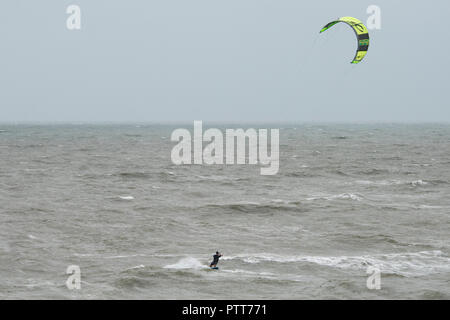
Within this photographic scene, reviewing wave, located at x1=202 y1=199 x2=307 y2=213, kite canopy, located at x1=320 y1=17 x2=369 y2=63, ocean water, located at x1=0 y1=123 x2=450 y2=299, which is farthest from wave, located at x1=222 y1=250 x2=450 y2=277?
kite canopy, located at x1=320 y1=17 x2=369 y2=63

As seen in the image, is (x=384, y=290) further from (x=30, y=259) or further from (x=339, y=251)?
(x=30, y=259)

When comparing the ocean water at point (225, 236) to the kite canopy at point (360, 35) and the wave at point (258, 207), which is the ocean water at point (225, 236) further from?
the kite canopy at point (360, 35)

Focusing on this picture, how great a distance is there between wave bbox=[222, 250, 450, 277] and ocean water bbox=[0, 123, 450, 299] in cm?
4

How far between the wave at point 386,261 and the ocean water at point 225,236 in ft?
0.15

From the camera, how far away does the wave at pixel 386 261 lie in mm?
19969

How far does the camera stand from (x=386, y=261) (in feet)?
69.3

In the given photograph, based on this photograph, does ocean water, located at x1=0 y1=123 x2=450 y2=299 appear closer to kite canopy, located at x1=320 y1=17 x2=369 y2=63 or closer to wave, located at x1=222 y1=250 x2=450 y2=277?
wave, located at x1=222 y1=250 x2=450 y2=277

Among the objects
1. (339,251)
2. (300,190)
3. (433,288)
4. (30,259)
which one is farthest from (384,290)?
(300,190)

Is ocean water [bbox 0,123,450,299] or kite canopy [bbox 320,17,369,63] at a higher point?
kite canopy [bbox 320,17,369,63]

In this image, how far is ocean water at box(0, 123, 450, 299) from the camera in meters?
18.0

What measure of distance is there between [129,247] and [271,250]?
6.02 meters

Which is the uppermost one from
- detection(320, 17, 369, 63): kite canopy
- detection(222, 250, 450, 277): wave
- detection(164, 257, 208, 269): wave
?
detection(320, 17, 369, 63): kite canopy

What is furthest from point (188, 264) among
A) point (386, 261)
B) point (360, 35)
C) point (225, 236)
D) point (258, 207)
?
point (360, 35)

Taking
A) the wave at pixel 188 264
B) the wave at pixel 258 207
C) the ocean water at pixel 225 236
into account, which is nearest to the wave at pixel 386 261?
the ocean water at pixel 225 236
